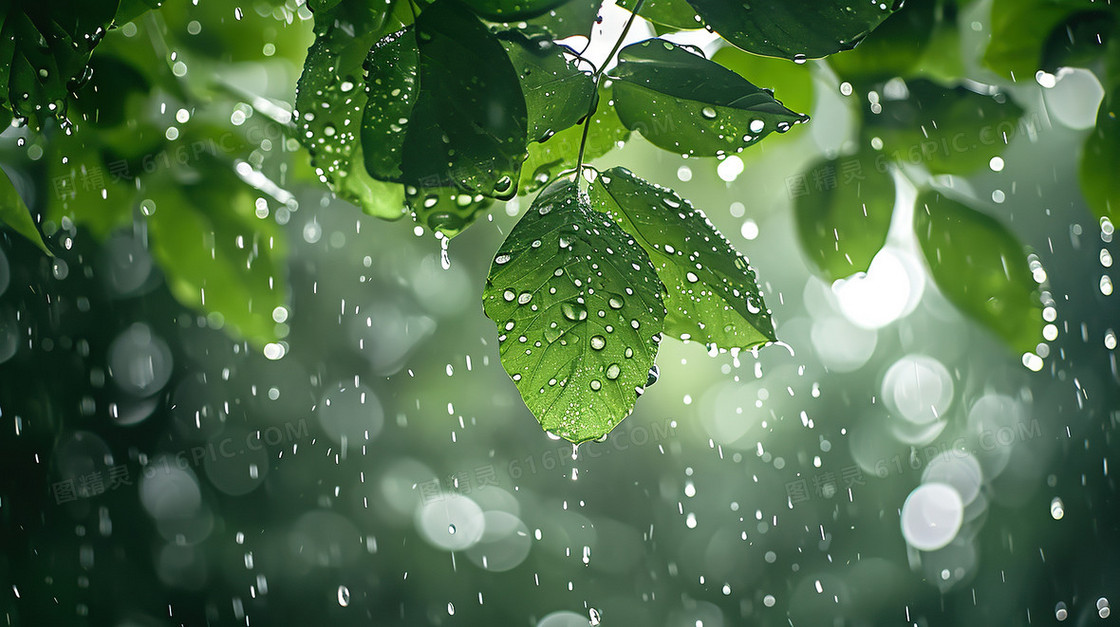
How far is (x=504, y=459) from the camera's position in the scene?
2527mm

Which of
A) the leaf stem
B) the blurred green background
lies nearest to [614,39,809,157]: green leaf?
the leaf stem

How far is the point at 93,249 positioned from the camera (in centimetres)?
187

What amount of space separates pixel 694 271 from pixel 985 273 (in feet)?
0.52

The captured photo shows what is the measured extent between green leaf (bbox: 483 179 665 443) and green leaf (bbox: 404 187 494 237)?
0.05 ft

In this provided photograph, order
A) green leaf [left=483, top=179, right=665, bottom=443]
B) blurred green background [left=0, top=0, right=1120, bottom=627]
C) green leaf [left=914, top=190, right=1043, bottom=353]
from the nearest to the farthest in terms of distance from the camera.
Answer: green leaf [left=483, top=179, right=665, bottom=443], green leaf [left=914, top=190, right=1043, bottom=353], blurred green background [left=0, top=0, right=1120, bottom=627]

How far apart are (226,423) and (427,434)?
0.71m

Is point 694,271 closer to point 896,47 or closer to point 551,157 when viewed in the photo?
point 551,157

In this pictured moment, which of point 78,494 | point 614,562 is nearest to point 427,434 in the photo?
point 614,562

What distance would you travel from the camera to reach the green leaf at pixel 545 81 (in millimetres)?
166

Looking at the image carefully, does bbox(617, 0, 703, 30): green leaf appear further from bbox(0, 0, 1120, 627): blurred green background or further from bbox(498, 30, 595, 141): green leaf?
bbox(0, 0, 1120, 627): blurred green background

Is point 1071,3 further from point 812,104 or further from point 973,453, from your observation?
point 973,453

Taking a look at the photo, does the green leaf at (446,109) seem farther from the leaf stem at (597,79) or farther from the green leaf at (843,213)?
the green leaf at (843,213)

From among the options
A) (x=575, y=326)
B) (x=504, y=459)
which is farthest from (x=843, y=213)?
(x=504, y=459)

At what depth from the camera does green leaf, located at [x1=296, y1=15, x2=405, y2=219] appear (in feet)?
0.53
